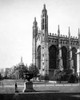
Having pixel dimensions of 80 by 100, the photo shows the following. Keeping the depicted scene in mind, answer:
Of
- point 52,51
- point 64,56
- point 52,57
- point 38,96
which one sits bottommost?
point 38,96

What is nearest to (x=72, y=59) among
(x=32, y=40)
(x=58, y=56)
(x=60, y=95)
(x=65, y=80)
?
(x=58, y=56)

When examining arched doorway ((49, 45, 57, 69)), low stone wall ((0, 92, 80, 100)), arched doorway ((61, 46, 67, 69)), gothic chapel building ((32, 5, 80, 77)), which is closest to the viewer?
low stone wall ((0, 92, 80, 100))

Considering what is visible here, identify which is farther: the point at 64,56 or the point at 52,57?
the point at 64,56

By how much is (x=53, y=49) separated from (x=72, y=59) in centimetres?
915

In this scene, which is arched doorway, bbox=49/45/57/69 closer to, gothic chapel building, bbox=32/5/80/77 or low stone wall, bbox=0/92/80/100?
gothic chapel building, bbox=32/5/80/77

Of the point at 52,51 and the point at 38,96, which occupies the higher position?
the point at 52,51

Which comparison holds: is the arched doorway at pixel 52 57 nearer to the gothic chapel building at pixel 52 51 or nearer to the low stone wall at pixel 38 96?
the gothic chapel building at pixel 52 51

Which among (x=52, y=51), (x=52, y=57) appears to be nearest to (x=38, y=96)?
(x=52, y=57)

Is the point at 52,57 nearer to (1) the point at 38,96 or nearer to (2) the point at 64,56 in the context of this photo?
(2) the point at 64,56

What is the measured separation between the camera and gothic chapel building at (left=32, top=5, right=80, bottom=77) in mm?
91188

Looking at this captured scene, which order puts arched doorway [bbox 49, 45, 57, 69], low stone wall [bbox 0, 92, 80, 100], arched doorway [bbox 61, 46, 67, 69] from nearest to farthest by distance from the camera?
low stone wall [bbox 0, 92, 80, 100] → arched doorway [bbox 49, 45, 57, 69] → arched doorway [bbox 61, 46, 67, 69]

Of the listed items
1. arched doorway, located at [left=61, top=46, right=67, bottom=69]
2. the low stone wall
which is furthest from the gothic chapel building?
the low stone wall

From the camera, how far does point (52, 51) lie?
94.7 metres

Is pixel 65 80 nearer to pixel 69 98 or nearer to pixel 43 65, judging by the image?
pixel 43 65
